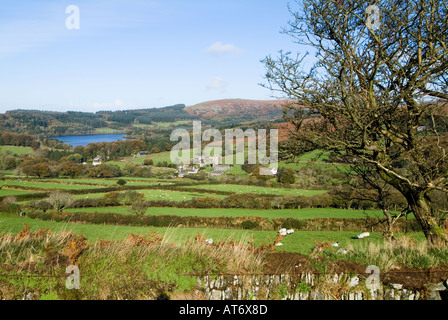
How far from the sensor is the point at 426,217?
7.10m

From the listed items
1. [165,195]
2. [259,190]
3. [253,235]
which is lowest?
[165,195]

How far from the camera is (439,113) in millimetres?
7992

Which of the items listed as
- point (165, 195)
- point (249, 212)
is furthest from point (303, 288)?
point (165, 195)

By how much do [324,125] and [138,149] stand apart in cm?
8028

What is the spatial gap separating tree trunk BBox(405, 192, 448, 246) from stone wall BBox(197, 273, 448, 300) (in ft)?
7.08

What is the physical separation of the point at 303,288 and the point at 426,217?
3727 millimetres

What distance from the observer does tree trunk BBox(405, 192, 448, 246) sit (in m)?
6.86

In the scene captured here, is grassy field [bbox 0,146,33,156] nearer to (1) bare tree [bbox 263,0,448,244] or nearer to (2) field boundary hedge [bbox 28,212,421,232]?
(2) field boundary hedge [bbox 28,212,421,232]

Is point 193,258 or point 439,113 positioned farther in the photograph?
point 439,113

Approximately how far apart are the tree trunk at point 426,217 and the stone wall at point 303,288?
7.08ft

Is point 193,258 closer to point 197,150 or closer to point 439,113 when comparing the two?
point 439,113

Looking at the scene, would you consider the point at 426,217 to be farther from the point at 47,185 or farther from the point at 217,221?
the point at 47,185

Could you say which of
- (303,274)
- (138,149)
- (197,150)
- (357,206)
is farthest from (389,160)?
(138,149)

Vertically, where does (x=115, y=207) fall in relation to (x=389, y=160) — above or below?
below
